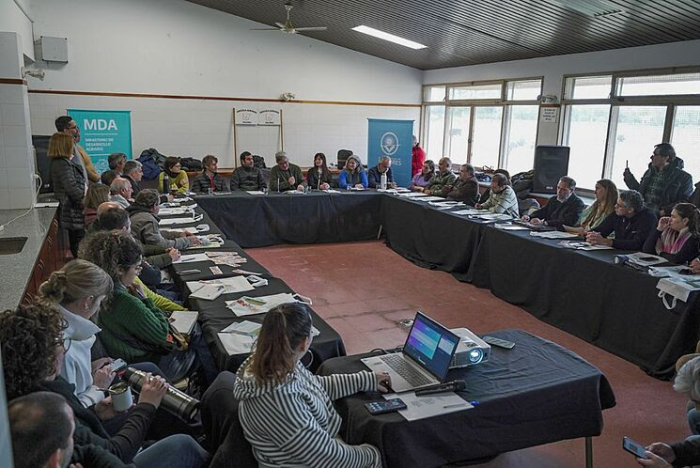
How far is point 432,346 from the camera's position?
222 cm

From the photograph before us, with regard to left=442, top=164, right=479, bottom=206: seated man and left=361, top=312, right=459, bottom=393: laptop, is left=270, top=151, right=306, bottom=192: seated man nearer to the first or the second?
left=442, top=164, right=479, bottom=206: seated man

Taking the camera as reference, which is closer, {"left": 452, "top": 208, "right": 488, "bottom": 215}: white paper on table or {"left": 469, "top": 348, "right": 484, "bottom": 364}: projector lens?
{"left": 469, "top": 348, "right": 484, "bottom": 364}: projector lens

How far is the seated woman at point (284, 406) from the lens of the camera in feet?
5.74

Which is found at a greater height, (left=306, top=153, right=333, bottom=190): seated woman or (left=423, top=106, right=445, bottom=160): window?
(left=423, top=106, right=445, bottom=160): window

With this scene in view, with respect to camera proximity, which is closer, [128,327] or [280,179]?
[128,327]

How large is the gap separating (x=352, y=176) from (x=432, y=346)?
5969 mm

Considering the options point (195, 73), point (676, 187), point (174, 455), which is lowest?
point (174, 455)

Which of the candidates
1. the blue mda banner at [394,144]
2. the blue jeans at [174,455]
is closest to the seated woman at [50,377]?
the blue jeans at [174,455]

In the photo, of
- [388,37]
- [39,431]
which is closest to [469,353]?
[39,431]

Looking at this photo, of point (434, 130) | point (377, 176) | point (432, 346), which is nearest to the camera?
point (432, 346)

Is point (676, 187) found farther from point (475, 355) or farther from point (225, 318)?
point (225, 318)

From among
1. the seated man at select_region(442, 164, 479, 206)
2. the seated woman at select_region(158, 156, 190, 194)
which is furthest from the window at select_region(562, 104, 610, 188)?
the seated woman at select_region(158, 156, 190, 194)

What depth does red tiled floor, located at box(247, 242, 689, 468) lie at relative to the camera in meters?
2.86

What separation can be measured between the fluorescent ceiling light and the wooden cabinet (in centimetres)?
569
